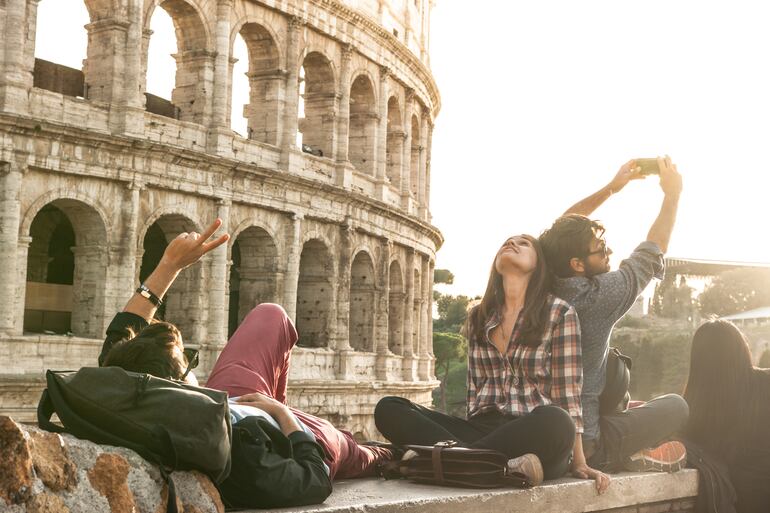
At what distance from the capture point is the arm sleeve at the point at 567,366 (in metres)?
4.77

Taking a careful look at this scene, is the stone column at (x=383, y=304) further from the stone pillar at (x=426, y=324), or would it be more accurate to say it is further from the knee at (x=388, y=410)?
the knee at (x=388, y=410)

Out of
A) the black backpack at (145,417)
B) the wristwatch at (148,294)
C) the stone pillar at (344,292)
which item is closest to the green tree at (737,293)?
the stone pillar at (344,292)

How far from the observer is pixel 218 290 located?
66.7 ft

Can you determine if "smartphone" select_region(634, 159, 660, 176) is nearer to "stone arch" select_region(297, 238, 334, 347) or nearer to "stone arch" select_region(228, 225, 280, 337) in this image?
"stone arch" select_region(228, 225, 280, 337)

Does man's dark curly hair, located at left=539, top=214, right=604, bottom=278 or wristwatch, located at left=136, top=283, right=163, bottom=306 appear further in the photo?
man's dark curly hair, located at left=539, top=214, right=604, bottom=278

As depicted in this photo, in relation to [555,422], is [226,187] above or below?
above

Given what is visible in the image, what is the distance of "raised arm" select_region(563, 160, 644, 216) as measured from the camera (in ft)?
18.2

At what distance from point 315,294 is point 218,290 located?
3.32 meters

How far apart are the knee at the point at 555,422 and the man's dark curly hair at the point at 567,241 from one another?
0.81 metres

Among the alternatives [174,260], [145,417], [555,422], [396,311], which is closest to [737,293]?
[396,311]

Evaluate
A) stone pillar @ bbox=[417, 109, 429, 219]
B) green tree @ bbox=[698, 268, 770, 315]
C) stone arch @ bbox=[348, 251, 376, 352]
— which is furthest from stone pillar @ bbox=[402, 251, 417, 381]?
green tree @ bbox=[698, 268, 770, 315]

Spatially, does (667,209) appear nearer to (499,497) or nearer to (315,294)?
(499,497)

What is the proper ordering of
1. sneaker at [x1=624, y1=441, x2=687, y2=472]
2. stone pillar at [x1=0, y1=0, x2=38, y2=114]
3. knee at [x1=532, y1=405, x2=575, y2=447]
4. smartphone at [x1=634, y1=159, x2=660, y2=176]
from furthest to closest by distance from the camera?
stone pillar at [x1=0, y1=0, x2=38, y2=114]
smartphone at [x1=634, y1=159, x2=660, y2=176]
sneaker at [x1=624, y1=441, x2=687, y2=472]
knee at [x1=532, y1=405, x2=575, y2=447]

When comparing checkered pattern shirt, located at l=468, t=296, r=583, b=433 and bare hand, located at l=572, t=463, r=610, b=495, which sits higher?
checkered pattern shirt, located at l=468, t=296, r=583, b=433
